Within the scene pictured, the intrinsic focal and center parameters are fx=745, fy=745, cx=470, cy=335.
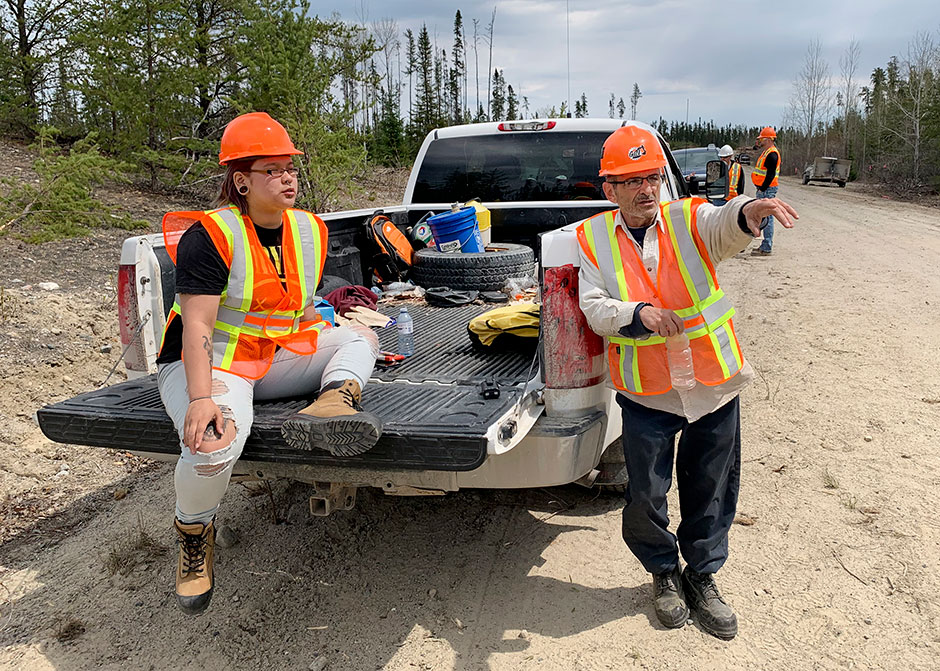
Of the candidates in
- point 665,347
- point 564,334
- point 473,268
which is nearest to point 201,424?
point 564,334

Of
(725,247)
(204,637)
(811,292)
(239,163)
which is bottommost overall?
(204,637)

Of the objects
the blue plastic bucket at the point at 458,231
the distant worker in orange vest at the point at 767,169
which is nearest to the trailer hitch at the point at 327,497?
the blue plastic bucket at the point at 458,231

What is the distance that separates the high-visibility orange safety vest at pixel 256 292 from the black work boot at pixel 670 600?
1723 mm

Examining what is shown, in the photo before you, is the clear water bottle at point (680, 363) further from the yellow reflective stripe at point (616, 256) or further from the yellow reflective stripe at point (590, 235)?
the yellow reflective stripe at point (590, 235)

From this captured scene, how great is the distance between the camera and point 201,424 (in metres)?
2.54

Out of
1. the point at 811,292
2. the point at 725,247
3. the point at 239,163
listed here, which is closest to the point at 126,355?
the point at 239,163

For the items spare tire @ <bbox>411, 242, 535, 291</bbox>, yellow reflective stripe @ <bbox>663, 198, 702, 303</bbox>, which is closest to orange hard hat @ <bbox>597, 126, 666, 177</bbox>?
yellow reflective stripe @ <bbox>663, 198, 702, 303</bbox>

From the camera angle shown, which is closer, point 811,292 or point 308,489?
point 308,489

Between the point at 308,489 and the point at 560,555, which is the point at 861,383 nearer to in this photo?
the point at 560,555

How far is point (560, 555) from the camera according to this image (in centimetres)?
353

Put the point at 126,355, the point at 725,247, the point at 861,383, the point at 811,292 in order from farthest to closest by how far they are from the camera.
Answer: the point at 811,292
the point at 861,383
the point at 126,355
the point at 725,247

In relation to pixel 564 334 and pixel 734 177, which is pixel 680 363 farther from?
pixel 734 177

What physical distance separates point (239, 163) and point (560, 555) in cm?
226

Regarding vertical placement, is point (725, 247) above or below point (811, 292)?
above
